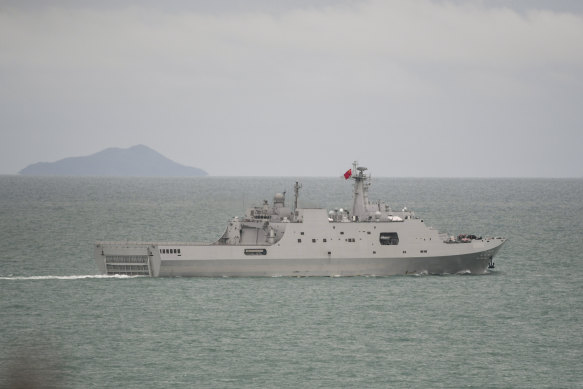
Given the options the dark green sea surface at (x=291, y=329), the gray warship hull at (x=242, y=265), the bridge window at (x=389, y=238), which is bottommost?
the dark green sea surface at (x=291, y=329)

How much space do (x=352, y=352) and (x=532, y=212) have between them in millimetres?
92630

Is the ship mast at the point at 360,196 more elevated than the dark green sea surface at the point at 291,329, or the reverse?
the ship mast at the point at 360,196

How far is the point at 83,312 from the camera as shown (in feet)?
147

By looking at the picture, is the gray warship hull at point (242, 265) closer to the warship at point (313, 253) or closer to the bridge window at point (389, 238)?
the warship at point (313, 253)

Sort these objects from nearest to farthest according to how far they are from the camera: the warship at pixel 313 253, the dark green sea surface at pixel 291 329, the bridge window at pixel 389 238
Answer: the dark green sea surface at pixel 291 329
the warship at pixel 313 253
the bridge window at pixel 389 238

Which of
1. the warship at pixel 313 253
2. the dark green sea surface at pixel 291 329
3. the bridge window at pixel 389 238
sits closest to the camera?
the dark green sea surface at pixel 291 329

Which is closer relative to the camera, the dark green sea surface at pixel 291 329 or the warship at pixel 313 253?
the dark green sea surface at pixel 291 329

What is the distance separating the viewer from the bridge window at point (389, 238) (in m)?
55.3

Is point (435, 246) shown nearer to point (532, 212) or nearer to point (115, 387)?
point (115, 387)

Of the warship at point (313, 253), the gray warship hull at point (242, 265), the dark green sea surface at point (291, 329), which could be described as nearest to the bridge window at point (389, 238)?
the warship at point (313, 253)

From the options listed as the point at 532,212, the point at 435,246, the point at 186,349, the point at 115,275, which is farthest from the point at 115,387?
the point at 532,212

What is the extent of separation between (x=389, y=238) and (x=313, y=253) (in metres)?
5.33

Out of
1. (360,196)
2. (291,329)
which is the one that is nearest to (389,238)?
(360,196)

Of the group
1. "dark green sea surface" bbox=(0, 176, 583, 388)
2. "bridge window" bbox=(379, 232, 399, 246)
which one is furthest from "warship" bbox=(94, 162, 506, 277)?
"dark green sea surface" bbox=(0, 176, 583, 388)
